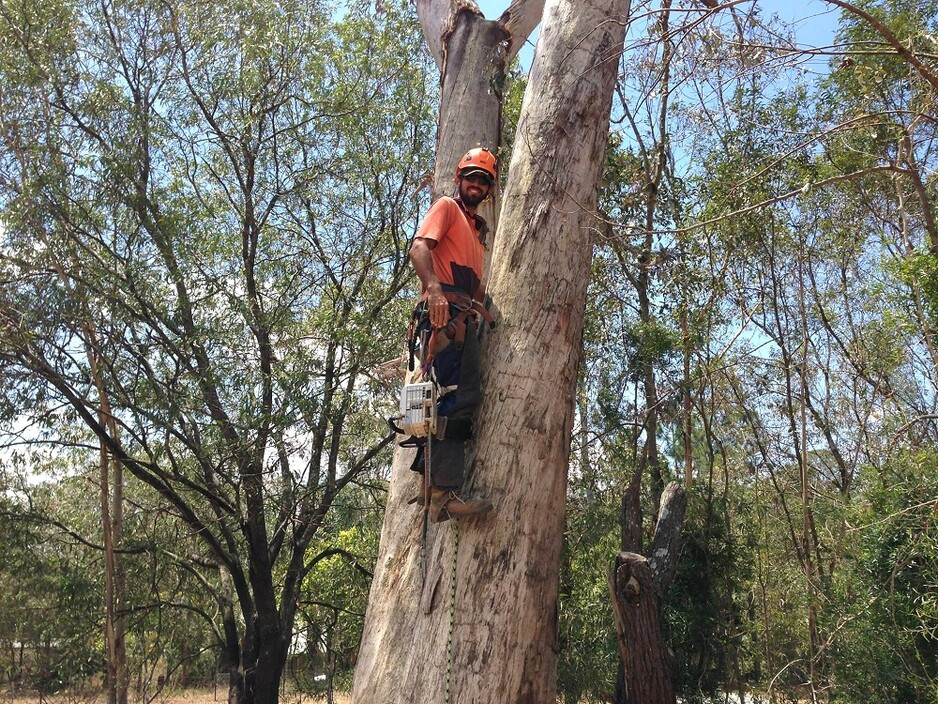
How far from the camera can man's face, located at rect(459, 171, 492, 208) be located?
353 cm

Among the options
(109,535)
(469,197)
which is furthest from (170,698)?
(469,197)

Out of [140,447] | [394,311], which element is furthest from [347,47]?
[140,447]

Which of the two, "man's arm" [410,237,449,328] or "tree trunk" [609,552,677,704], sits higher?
"man's arm" [410,237,449,328]

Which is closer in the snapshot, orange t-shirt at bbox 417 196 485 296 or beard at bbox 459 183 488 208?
orange t-shirt at bbox 417 196 485 296

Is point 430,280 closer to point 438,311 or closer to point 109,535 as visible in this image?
point 438,311

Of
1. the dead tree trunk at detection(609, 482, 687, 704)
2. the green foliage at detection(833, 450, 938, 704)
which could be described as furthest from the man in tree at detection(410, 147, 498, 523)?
the green foliage at detection(833, 450, 938, 704)

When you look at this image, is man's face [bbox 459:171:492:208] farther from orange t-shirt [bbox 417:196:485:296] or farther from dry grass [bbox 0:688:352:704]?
dry grass [bbox 0:688:352:704]

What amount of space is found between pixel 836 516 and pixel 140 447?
739 centimetres

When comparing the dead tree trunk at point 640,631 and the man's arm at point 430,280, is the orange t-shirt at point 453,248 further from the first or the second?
the dead tree trunk at point 640,631

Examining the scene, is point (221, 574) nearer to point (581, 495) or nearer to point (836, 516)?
point (581, 495)

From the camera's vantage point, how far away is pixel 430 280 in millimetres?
3000

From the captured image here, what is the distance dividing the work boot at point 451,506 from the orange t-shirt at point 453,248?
92 cm

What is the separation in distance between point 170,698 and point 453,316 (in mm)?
15163

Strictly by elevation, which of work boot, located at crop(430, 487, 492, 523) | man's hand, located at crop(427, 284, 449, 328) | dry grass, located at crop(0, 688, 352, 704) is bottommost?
dry grass, located at crop(0, 688, 352, 704)
